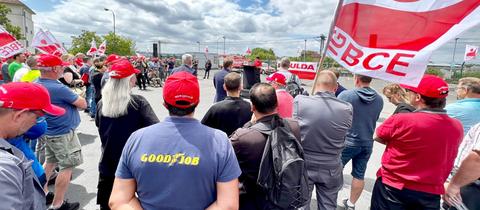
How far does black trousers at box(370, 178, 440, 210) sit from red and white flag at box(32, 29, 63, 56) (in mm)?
9266

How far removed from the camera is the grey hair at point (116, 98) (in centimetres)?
261

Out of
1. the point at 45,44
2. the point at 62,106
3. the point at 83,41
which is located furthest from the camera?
the point at 83,41

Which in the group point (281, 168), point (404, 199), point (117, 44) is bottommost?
point (404, 199)

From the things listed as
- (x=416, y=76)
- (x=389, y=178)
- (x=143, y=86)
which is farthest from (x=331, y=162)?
(x=143, y=86)

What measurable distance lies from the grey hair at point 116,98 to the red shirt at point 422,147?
2.41m

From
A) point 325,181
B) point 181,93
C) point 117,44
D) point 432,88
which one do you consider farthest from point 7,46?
point 117,44

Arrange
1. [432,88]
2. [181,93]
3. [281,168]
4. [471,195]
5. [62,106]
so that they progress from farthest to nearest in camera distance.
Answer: [62,106], [471,195], [432,88], [281,168], [181,93]

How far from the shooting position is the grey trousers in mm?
2873

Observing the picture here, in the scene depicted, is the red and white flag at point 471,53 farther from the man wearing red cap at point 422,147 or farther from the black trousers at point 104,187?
the black trousers at point 104,187

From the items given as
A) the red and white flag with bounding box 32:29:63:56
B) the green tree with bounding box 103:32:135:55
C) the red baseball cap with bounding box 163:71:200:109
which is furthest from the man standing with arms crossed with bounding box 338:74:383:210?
the green tree with bounding box 103:32:135:55

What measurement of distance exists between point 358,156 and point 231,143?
250 centimetres

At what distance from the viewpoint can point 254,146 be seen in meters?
2.04

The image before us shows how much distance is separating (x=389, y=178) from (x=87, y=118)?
834cm

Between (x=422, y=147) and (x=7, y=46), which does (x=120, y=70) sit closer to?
(x=422, y=147)
